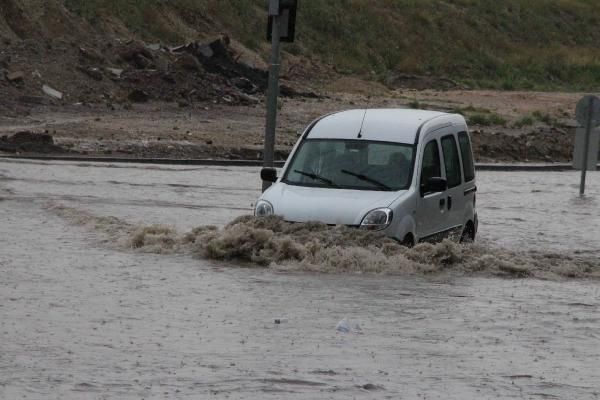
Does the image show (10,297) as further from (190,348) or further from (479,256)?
(479,256)

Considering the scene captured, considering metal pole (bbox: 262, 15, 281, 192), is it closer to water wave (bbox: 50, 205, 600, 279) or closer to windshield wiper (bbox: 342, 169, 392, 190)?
water wave (bbox: 50, 205, 600, 279)

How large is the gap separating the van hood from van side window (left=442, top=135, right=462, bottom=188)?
4.54 feet

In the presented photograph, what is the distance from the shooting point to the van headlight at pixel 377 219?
15195 mm

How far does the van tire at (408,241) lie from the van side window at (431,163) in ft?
2.60

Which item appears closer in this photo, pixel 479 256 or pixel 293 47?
pixel 479 256

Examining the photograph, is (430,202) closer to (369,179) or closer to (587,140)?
(369,179)

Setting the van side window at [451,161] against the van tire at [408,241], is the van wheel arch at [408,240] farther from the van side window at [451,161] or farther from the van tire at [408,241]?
the van side window at [451,161]

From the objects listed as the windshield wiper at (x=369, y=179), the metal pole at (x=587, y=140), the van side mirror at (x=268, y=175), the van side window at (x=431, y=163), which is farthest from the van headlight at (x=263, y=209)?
the metal pole at (x=587, y=140)

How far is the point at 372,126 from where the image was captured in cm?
1670

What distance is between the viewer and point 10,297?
523 inches

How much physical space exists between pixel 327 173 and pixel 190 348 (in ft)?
18.3

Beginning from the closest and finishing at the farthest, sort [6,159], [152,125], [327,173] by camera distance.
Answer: [327,173], [6,159], [152,125]

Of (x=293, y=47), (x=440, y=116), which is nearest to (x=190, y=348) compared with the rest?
(x=440, y=116)

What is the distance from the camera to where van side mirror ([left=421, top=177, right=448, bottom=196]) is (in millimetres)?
16000
